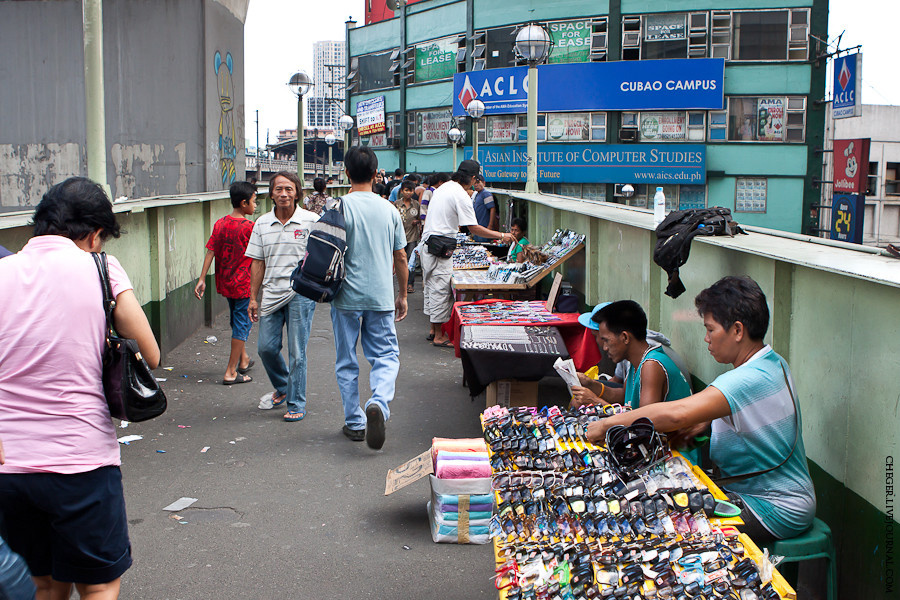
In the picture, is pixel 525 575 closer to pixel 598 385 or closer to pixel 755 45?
pixel 598 385

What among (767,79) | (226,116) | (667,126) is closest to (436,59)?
(667,126)

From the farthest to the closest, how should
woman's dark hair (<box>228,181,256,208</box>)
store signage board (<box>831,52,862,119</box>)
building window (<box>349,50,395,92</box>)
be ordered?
building window (<box>349,50,395,92</box>) → store signage board (<box>831,52,862,119</box>) → woman's dark hair (<box>228,181,256,208</box>)

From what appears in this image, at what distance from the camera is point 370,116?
50.4 metres

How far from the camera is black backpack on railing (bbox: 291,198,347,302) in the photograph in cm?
612

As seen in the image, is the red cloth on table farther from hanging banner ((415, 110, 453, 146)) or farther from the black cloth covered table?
hanging banner ((415, 110, 453, 146))

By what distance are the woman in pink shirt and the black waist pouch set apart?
742 cm

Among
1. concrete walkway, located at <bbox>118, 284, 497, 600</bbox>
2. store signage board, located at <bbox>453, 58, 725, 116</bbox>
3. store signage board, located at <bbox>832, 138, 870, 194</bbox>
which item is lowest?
concrete walkway, located at <bbox>118, 284, 497, 600</bbox>

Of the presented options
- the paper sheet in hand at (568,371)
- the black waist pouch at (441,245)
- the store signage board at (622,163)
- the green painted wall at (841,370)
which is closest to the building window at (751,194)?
the store signage board at (622,163)

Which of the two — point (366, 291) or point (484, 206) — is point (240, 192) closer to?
point (366, 291)

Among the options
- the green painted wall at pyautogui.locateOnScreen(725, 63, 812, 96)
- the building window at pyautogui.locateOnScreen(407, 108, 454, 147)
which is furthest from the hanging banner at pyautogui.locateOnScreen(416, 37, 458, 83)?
the green painted wall at pyautogui.locateOnScreen(725, 63, 812, 96)

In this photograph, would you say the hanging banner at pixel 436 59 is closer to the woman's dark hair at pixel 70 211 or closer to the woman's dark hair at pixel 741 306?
the woman's dark hair at pixel 741 306

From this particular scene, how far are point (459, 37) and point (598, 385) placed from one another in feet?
131

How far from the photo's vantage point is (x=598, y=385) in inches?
212

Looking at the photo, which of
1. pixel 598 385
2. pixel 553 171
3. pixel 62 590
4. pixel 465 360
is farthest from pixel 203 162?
pixel 553 171
